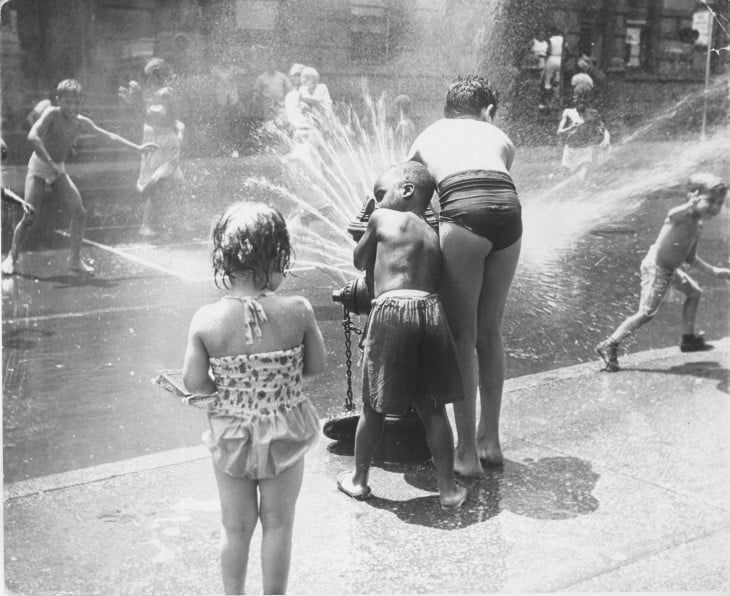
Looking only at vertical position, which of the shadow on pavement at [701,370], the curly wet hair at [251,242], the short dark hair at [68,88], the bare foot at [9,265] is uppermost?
the short dark hair at [68,88]

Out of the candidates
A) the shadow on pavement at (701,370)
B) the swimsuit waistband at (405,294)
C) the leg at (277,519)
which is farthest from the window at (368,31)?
the leg at (277,519)

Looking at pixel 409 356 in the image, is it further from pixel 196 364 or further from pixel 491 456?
pixel 196 364

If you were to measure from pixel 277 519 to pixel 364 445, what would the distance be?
98 centimetres

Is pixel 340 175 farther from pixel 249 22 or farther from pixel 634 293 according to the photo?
pixel 634 293

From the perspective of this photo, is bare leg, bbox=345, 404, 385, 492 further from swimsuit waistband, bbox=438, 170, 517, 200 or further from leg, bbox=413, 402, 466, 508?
swimsuit waistband, bbox=438, 170, 517, 200

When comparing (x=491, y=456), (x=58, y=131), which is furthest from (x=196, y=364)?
(x=58, y=131)

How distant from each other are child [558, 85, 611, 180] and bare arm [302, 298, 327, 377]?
6.97m

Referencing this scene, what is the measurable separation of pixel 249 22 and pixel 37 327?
2.59 meters

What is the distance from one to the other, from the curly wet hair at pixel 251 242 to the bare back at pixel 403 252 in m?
0.90

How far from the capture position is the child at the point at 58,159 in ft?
16.5

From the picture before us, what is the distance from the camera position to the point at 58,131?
5199 millimetres

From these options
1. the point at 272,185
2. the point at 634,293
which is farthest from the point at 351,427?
the point at 634,293

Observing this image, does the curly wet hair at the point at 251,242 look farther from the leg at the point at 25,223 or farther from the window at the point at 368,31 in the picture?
the window at the point at 368,31

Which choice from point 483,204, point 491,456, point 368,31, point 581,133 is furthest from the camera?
point 581,133
